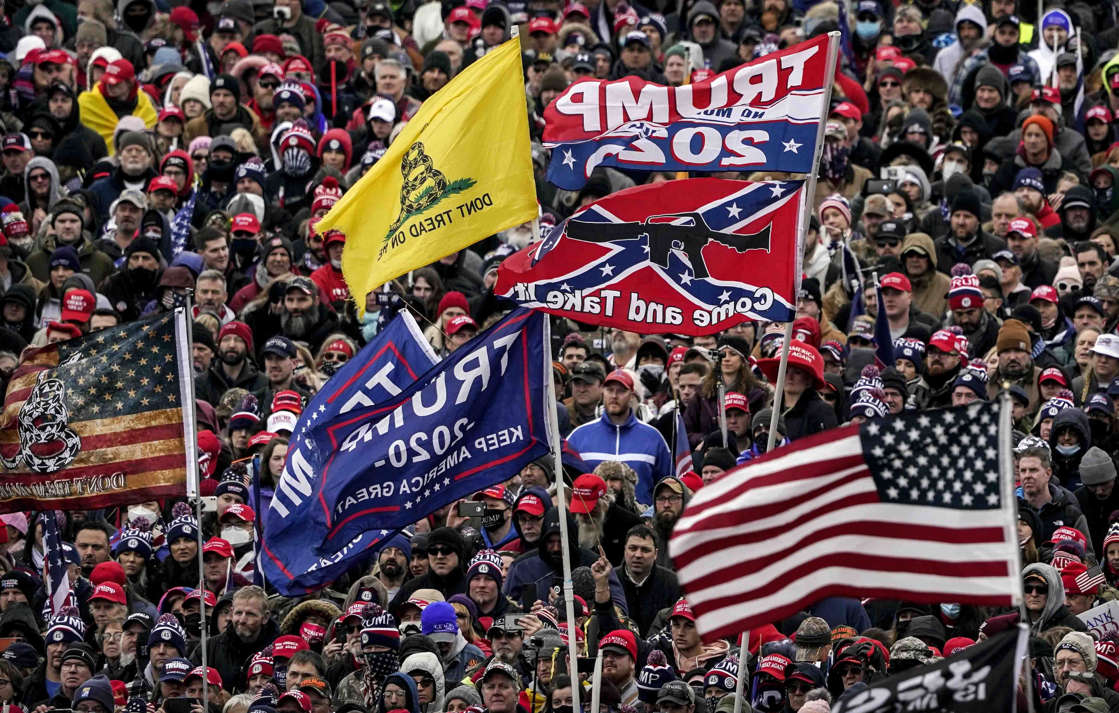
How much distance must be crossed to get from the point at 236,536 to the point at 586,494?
3004 mm

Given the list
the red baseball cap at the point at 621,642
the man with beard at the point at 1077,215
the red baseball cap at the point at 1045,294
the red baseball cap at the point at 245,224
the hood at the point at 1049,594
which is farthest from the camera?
the red baseball cap at the point at 245,224

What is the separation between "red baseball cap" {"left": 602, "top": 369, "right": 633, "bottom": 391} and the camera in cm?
2108

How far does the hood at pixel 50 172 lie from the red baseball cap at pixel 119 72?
2.15 meters

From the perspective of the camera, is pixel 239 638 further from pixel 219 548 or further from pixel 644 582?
pixel 644 582

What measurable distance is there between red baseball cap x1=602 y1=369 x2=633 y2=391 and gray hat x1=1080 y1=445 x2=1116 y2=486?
342 cm

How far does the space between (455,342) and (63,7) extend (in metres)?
11.8

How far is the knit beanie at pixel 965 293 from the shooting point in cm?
2256

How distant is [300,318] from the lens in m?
24.0

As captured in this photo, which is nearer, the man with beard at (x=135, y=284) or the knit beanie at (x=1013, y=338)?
the knit beanie at (x=1013, y=338)

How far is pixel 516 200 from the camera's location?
16.4 meters

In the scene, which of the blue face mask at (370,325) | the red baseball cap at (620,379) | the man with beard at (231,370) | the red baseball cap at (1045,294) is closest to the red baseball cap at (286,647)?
the red baseball cap at (620,379)

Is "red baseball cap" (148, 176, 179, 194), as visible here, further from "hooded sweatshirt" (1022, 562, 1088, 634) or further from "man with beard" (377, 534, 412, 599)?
"hooded sweatshirt" (1022, 562, 1088, 634)

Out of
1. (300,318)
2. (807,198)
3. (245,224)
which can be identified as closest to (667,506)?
(807,198)

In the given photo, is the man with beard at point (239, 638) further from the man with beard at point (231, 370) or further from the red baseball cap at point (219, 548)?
the man with beard at point (231, 370)
